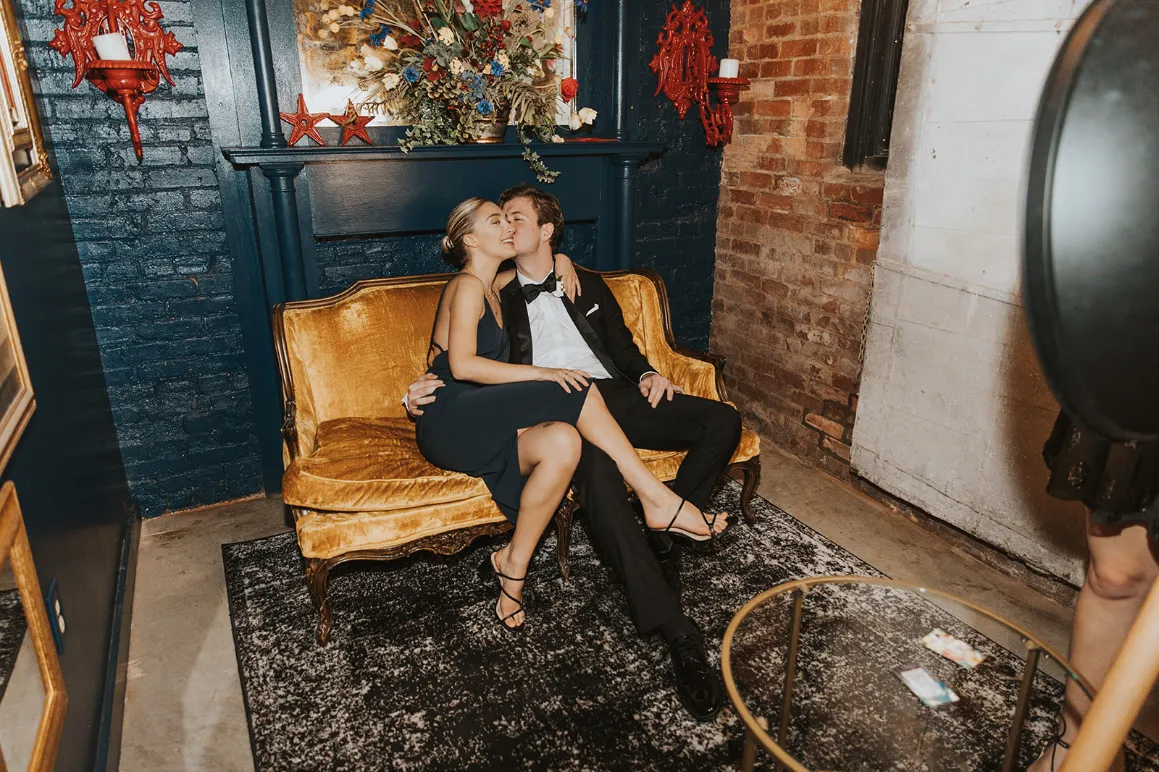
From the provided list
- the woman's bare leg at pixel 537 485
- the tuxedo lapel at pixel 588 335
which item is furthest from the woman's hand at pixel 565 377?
the tuxedo lapel at pixel 588 335

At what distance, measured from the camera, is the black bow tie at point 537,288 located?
282 cm

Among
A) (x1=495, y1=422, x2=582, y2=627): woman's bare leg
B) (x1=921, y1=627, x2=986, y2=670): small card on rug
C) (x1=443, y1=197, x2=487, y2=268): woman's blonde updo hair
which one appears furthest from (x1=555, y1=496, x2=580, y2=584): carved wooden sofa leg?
(x1=921, y1=627, x2=986, y2=670): small card on rug

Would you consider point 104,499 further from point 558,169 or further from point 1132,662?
point 1132,662

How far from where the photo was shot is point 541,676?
2199mm

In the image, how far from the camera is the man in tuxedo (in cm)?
222

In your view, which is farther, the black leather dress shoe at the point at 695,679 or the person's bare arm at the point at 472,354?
the person's bare arm at the point at 472,354

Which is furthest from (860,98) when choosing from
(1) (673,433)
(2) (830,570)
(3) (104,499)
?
(3) (104,499)

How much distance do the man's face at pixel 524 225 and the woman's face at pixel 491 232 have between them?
0.15 m

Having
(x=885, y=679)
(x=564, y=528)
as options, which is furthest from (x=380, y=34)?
(x=885, y=679)

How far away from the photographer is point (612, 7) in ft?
11.2

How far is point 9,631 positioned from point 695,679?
1.56 m

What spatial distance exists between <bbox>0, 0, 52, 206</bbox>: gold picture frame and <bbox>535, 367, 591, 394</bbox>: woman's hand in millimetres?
1486

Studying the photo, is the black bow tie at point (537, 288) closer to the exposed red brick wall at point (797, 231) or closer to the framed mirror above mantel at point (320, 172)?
the framed mirror above mantel at point (320, 172)

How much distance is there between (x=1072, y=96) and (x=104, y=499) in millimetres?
2804
